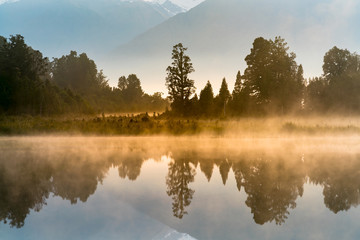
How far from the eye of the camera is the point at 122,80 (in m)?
105

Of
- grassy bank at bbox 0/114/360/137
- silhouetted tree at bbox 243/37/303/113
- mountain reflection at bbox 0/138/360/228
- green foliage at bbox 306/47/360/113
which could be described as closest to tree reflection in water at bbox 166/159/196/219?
mountain reflection at bbox 0/138/360/228

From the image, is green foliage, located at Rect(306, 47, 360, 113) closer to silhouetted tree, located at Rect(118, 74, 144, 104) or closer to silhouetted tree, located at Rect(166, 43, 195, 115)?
silhouetted tree, located at Rect(166, 43, 195, 115)

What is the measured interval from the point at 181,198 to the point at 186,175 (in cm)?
300

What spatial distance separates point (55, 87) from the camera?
63.6 meters

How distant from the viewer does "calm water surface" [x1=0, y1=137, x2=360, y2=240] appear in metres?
6.89

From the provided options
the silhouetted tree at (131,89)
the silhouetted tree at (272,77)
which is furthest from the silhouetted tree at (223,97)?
the silhouetted tree at (272,77)

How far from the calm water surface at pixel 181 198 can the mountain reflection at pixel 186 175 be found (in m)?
0.03

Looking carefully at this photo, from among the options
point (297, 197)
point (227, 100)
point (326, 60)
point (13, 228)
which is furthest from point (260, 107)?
point (13, 228)

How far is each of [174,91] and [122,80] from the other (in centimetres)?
5118

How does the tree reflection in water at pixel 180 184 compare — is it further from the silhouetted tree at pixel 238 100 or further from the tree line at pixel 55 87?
the silhouetted tree at pixel 238 100

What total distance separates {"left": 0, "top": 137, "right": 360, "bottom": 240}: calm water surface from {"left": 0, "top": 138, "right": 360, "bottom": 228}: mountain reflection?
0.03 meters

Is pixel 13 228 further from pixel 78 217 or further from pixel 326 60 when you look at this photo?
pixel 326 60

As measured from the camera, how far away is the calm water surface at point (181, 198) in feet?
22.6

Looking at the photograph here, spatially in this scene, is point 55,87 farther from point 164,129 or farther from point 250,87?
point 164,129
